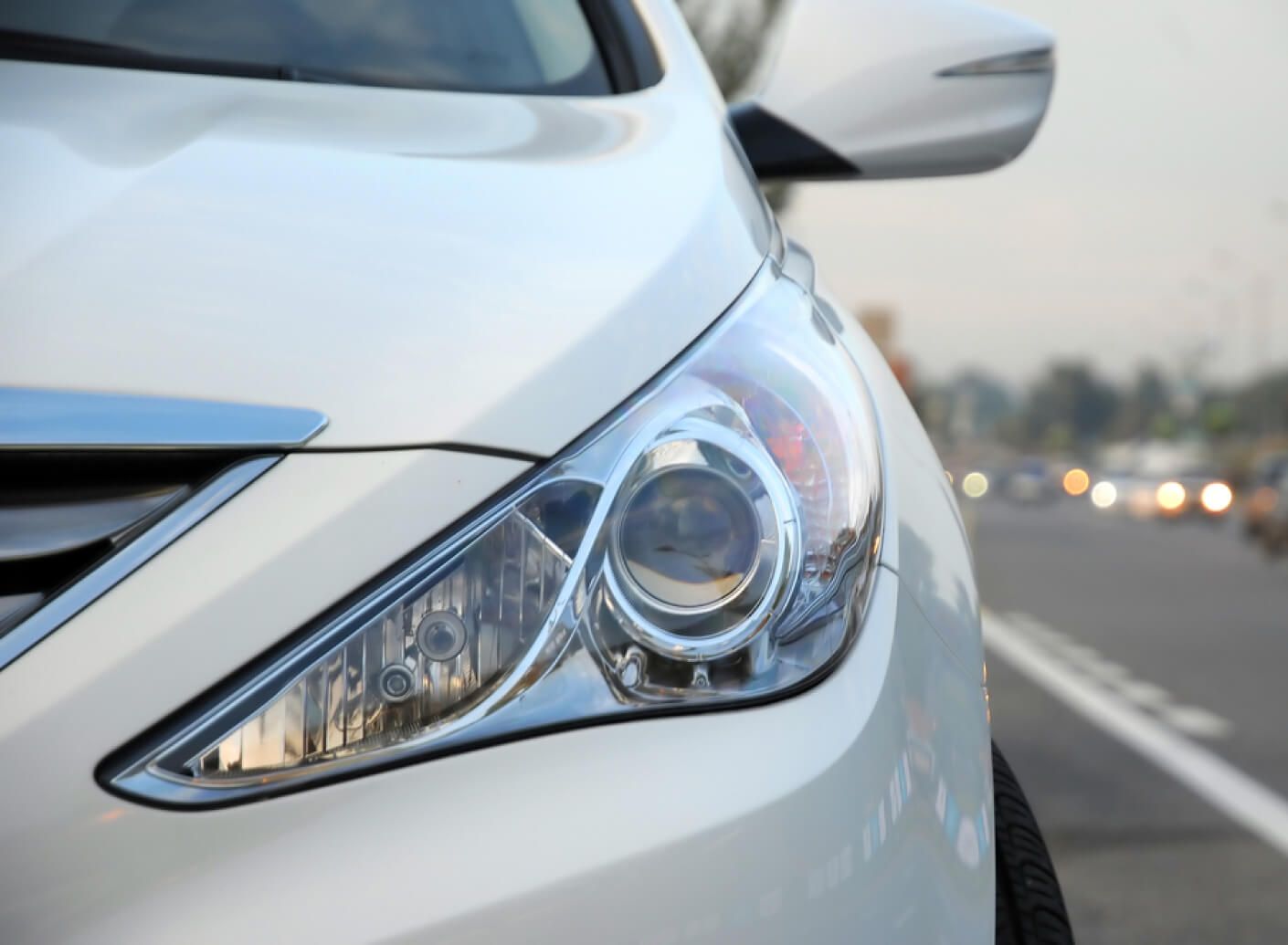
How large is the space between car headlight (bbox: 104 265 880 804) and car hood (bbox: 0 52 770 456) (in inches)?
2.4

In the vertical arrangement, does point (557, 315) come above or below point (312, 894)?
above

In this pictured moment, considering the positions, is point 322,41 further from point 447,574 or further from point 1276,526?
point 1276,526

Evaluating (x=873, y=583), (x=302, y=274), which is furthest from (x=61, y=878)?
(x=873, y=583)

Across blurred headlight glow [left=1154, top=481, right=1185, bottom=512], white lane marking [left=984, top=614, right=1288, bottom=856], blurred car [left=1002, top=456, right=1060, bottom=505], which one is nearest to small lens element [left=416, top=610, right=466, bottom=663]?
white lane marking [left=984, top=614, right=1288, bottom=856]

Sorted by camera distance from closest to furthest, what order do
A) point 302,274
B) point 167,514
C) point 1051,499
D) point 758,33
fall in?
point 167,514, point 302,274, point 758,33, point 1051,499

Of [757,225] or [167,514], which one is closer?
[167,514]

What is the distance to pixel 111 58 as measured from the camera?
1873 millimetres

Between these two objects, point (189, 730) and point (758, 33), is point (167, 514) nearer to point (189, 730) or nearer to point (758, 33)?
point (189, 730)

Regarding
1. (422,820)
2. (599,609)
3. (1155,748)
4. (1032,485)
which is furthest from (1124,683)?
(1032,485)

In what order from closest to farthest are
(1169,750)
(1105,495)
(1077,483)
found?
1. (1169,750)
2. (1105,495)
3. (1077,483)

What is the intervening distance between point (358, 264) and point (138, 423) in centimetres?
22

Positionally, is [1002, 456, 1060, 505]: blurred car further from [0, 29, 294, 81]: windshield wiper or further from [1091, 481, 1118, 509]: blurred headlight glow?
[0, 29, 294, 81]: windshield wiper

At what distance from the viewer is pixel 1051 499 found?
7006 centimetres

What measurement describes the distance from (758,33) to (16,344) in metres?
8.88
